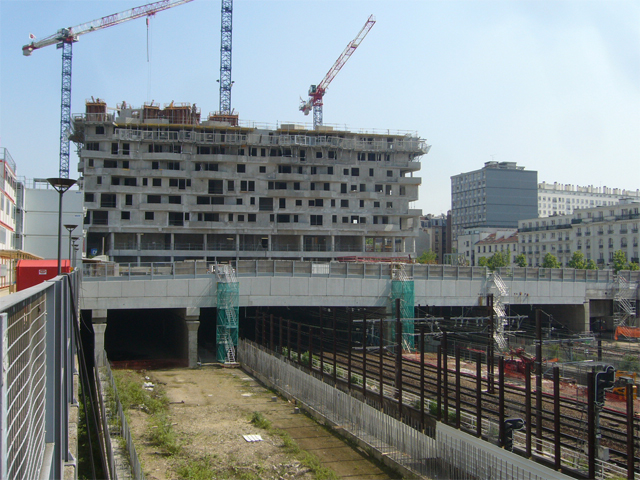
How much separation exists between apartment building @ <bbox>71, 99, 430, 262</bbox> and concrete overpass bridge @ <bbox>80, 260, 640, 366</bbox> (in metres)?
31.1

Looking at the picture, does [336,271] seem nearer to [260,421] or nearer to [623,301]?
[260,421]

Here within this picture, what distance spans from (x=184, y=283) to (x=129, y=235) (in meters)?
48.2

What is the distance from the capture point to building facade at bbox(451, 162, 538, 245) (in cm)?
16812

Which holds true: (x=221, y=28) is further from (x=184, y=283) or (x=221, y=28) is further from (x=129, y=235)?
(x=184, y=283)

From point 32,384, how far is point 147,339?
173 feet

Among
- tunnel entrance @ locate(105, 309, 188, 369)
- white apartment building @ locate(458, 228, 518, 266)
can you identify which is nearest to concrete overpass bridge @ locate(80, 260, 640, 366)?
tunnel entrance @ locate(105, 309, 188, 369)

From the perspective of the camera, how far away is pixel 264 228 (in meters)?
87.4

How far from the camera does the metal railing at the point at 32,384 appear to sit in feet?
14.2

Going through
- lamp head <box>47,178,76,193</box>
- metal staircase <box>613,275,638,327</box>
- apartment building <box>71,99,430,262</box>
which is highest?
apartment building <box>71,99,430,262</box>

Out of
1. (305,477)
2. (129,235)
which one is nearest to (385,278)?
(305,477)

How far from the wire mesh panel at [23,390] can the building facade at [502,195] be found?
164m

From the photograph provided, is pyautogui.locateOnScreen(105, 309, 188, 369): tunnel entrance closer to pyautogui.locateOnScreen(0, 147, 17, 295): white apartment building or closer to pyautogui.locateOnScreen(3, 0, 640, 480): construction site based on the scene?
pyautogui.locateOnScreen(3, 0, 640, 480): construction site

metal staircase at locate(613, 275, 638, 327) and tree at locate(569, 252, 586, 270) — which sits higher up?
tree at locate(569, 252, 586, 270)

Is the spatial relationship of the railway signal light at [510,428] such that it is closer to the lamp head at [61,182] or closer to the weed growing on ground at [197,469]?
the weed growing on ground at [197,469]
